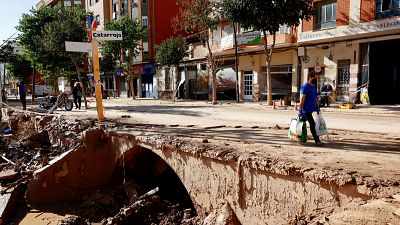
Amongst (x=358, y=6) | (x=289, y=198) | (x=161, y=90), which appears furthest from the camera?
(x=161, y=90)

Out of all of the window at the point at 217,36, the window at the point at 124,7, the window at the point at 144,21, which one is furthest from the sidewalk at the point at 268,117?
the window at the point at 124,7

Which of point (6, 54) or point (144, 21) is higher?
point (144, 21)

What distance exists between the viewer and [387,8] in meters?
16.3

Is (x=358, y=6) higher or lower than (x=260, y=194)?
higher

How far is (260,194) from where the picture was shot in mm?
5074

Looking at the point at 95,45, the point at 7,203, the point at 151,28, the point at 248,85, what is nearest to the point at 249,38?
the point at 248,85

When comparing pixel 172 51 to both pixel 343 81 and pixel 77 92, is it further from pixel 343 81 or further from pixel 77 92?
pixel 343 81

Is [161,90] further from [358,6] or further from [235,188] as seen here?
[235,188]

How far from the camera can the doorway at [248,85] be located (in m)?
24.7

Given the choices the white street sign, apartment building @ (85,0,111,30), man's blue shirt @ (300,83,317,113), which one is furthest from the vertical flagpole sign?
apartment building @ (85,0,111,30)

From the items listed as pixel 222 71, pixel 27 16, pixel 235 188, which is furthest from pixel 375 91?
pixel 27 16

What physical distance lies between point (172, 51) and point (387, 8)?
15.9 meters

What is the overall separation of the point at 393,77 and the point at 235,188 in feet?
54.0

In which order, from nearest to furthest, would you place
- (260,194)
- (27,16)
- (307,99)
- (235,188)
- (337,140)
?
(260,194), (235,188), (307,99), (337,140), (27,16)
